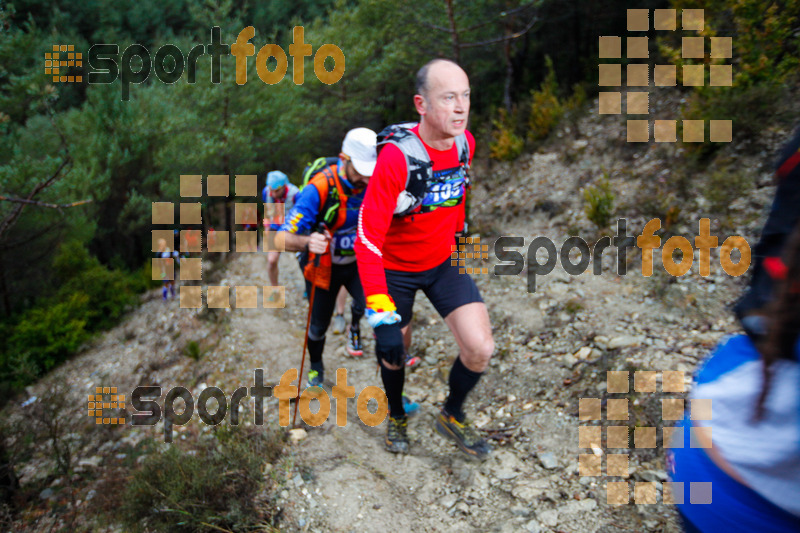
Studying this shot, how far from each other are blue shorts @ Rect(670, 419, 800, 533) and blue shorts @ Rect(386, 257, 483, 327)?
6.64 ft

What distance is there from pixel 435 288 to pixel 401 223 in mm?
519

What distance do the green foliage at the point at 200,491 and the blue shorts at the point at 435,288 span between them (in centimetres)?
154

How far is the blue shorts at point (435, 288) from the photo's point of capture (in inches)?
132

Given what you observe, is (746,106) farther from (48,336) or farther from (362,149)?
(48,336)

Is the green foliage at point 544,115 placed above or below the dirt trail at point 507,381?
above

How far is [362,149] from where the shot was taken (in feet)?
11.9

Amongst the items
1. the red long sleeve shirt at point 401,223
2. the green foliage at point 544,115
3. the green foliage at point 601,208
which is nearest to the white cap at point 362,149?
the red long sleeve shirt at point 401,223

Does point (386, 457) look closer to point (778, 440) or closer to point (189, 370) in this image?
point (778, 440)

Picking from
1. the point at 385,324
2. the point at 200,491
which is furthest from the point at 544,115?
the point at 200,491

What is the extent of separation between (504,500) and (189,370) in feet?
16.0

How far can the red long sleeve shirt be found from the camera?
9.78 ft
